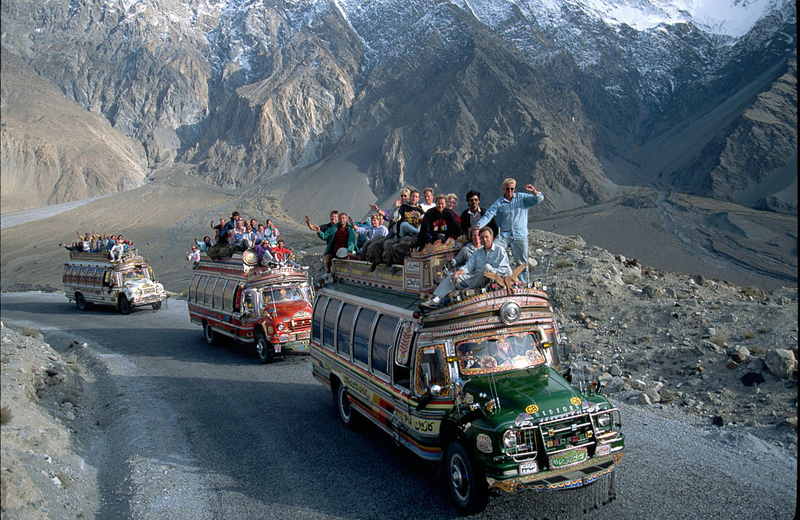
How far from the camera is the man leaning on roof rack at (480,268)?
7086 mm

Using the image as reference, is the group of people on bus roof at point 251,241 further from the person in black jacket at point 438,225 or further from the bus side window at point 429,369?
the bus side window at point 429,369

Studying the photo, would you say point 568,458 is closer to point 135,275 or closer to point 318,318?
point 318,318

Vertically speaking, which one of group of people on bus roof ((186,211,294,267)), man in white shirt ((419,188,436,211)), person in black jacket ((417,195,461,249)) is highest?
man in white shirt ((419,188,436,211))

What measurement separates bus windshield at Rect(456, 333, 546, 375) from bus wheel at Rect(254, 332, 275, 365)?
940 centimetres

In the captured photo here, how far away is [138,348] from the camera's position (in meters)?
17.9

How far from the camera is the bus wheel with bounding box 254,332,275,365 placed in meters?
15.2

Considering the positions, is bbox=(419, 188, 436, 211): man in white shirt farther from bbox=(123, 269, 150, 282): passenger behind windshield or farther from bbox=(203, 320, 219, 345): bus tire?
bbox=(123, 269, 150, 282): passenger behind windshield

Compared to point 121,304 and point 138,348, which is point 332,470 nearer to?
point 138,348

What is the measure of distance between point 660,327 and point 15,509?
46.4 feet

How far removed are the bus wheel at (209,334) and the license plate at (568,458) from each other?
14.8 metres

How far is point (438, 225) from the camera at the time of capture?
8.47 meters

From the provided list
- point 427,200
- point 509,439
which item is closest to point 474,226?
point 427,200

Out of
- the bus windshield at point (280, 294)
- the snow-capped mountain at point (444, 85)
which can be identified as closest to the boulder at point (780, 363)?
the bus windshield at point (280, 294)

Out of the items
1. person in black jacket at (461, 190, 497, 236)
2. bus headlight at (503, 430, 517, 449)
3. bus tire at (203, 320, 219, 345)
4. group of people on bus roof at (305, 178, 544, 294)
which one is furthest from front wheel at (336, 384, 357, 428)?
bus tire at (203, 320, 219, 345)
